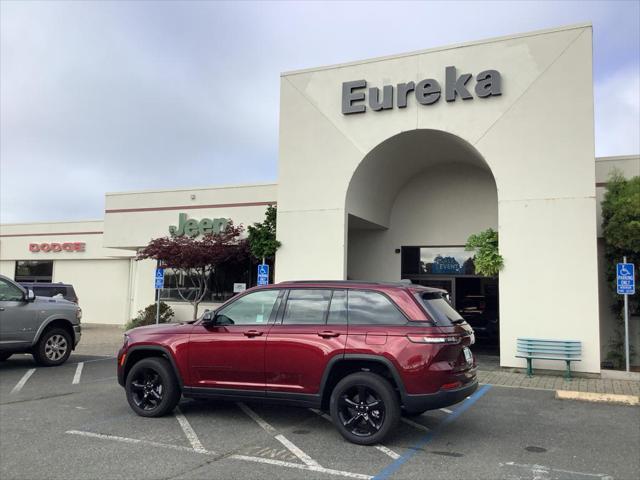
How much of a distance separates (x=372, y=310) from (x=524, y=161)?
24.9 ft

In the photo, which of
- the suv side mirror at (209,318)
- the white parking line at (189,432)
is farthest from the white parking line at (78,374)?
the suv side mirror at (209,318)

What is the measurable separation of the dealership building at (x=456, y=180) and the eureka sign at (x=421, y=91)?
3 centimetres

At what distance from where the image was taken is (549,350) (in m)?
11.5

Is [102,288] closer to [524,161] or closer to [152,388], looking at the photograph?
[152,388]

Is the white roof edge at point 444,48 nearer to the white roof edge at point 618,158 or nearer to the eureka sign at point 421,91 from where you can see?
the eureka sign at point 421,91

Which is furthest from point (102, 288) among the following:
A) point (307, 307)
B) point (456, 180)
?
point (307, 307)

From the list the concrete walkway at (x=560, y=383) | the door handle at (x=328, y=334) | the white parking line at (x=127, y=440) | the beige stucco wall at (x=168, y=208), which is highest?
the beige stucco wall at (x=168, y=208)

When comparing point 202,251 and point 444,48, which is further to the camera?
point 202,251

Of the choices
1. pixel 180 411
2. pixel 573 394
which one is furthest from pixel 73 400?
pixel 573 394

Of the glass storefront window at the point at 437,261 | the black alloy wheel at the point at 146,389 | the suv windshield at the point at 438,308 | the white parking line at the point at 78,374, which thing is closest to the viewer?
the suv windshield at the point at 438,308

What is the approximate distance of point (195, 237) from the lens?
65.1ft

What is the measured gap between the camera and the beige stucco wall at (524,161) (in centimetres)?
1173

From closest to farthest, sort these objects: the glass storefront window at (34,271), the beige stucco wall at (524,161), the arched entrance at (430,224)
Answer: the beige stucco wall at (524,161) < the arched entrance at (430,224) < the glass storefront window at (34,271)

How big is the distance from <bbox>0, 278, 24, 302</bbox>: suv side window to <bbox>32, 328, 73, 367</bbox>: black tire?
1027mm
